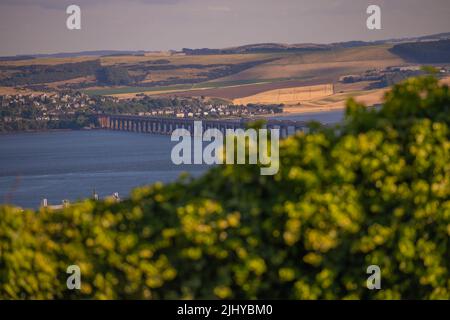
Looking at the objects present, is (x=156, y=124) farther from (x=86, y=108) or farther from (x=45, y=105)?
(x=45, y=105)

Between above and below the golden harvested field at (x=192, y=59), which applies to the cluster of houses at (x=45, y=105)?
below

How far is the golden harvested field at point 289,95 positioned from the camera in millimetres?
129250

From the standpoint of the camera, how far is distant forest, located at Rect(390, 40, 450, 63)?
134375mm

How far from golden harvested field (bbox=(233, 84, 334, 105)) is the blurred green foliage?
119110 mm

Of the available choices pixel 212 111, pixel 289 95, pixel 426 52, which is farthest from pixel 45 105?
pixel 426 52

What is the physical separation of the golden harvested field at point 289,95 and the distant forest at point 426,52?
1449 cm

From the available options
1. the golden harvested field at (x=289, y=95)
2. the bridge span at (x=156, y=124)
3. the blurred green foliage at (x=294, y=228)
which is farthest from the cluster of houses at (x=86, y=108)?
the blurred green foliage at (x=294, y=228)

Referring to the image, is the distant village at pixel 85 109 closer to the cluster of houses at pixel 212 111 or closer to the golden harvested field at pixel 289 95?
the cluster of houses at pixel 212 111

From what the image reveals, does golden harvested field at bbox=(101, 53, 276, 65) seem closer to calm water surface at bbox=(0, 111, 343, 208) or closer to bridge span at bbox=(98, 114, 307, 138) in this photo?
bridge span at bbox=(98, 114, 307, 138)

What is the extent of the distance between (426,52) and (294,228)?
13497cm

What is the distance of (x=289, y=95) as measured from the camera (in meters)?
→ 132

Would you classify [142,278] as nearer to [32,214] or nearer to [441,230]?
[32,214]

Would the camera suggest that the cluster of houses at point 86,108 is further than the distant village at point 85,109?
Yes

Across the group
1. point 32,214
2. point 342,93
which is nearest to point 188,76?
point 342,93
